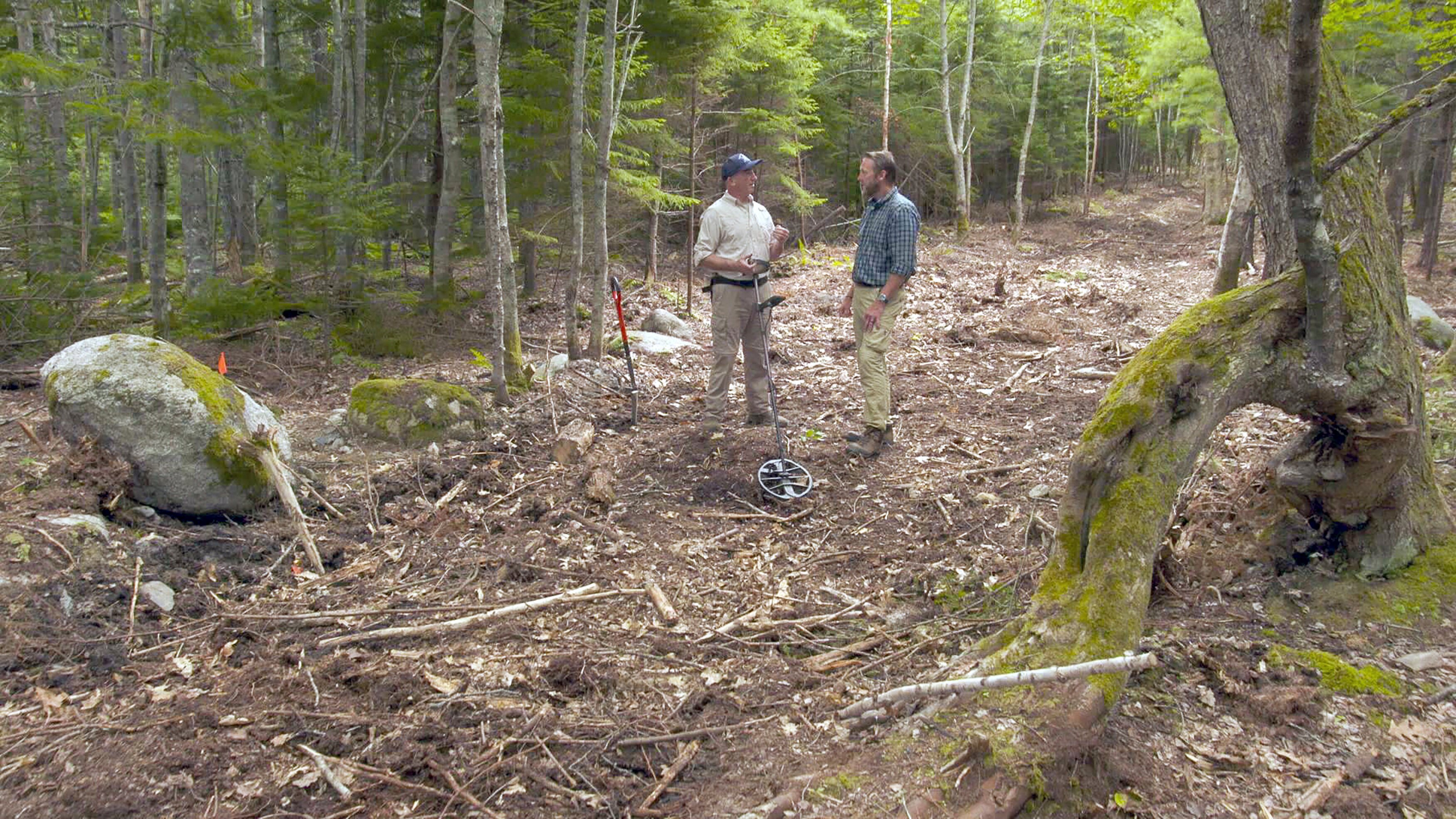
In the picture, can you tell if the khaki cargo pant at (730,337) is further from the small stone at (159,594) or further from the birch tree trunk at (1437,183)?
the birch tree trunk at (1437,183)

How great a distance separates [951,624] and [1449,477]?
3135 mm

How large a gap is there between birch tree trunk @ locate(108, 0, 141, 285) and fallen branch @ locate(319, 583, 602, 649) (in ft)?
25.4

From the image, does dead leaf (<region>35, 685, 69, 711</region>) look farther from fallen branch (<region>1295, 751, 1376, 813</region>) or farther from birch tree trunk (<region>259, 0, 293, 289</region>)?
birch tree trunk (<region>259, 0, 293, 289</region>)

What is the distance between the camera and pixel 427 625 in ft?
14.8

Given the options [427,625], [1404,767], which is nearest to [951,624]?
[1404,767]

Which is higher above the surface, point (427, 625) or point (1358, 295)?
point (1358, 295)

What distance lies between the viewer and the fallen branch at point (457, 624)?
14.3 ft

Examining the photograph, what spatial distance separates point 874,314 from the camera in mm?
6801

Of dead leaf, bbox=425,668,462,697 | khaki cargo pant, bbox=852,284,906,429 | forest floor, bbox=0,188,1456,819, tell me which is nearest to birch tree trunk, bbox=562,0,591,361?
forest floor, bbox=0,188,1456,819

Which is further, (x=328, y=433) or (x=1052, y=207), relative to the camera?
(x=1052, y=207)

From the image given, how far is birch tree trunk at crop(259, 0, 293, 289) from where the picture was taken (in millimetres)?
10117

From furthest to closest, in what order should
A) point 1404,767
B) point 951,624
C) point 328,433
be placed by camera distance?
point 328,433 < point 951,624 < point 1404,767

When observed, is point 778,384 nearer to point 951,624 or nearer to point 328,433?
point 328,433

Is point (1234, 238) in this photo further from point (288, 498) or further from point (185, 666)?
point (185, 666)
